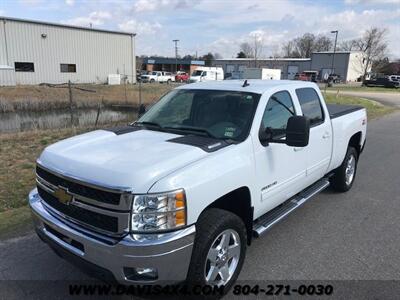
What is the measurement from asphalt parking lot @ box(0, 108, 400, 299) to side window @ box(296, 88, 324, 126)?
134cm

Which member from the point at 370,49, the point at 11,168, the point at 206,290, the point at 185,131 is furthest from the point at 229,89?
the point at 370,49

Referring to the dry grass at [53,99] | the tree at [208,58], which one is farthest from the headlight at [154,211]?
the tree at [208,58]

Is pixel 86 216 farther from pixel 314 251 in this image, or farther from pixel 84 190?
pixel 314 251

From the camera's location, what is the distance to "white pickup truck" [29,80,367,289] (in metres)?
2.61

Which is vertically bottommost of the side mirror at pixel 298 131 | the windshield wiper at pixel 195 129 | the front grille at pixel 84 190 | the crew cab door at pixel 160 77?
the crew cab door at pixel 160 77

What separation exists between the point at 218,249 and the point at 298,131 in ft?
4.16

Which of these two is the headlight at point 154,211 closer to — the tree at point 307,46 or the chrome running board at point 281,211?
the chrome running board at point 281,211

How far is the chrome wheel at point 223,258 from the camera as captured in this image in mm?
3049

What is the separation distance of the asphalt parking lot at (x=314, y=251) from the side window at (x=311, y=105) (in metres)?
1.34

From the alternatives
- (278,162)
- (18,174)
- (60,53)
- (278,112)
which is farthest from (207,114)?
(60,53)

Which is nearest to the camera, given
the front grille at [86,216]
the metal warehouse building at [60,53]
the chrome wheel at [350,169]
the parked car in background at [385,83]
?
the front grille at [86,216]

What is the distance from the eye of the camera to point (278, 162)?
151 inches

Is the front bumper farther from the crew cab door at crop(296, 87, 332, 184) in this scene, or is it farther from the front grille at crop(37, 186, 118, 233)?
the crew cab door at crop(296, 87, 332, 184)

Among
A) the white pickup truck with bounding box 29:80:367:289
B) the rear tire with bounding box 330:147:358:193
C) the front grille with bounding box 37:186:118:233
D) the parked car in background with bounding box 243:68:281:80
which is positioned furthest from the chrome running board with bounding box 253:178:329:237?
the parked car in background with bounding box 243:68:281:80
